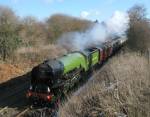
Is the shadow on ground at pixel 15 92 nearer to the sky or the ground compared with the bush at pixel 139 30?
nearer to the ground

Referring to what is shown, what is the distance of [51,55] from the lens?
126 feet

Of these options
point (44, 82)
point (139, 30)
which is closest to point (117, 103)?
point (44, 82)

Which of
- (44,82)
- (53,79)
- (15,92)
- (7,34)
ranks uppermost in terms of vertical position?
(7,34)

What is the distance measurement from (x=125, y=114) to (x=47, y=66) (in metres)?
8.82

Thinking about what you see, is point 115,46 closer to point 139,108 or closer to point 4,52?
point 4,52

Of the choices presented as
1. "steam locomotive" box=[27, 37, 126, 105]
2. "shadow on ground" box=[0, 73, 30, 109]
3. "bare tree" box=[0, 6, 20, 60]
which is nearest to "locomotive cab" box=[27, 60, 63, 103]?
"steam locomotive" box=[27, 37, 126, 105]

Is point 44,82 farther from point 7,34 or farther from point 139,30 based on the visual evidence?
point 139,30

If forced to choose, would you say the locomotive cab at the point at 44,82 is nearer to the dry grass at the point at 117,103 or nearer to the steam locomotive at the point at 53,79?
the steam locomotive at the point at 53,79

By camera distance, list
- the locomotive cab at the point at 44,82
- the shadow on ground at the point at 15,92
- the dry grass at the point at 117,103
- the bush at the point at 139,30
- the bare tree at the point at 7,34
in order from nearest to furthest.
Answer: the dry grass at the point at 117,103 < the locomotive cab at the point at 44,82 < the shadow on ground at the point at 15,92 < the bare tree at the point at 7,34 < the bush at the point at 139,30

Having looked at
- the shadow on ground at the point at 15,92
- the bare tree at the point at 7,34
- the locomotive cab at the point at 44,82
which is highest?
the bare tree at the point at 7,34

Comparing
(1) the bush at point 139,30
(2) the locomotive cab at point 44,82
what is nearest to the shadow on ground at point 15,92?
(2) the locomotive cab at point 44,82

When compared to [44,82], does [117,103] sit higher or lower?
higher

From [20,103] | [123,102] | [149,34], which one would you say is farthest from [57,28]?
[123,102]

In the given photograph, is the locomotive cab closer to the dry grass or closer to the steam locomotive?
the steam locomotive
